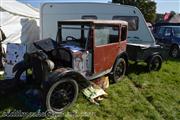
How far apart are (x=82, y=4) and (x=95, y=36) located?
15.6 ft

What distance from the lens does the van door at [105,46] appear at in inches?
268

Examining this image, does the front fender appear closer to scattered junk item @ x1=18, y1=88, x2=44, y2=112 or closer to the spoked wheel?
the spoked wheel

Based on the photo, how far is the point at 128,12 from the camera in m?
10.6

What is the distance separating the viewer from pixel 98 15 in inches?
432

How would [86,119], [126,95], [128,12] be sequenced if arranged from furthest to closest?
[128,12] < [126,95] < [86,119]

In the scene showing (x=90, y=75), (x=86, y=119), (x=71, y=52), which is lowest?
(x=86, y=119)

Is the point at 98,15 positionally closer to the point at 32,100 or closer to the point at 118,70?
the point at 118,70

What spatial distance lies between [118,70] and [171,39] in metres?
6.75

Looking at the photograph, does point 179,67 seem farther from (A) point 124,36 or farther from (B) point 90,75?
(B) point 90,75

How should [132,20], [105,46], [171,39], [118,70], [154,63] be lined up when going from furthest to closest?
[171,39] < [132,20] < [154,63] < [118,70] < [105,46]

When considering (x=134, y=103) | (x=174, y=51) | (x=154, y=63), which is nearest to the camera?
(x=134, y=103)

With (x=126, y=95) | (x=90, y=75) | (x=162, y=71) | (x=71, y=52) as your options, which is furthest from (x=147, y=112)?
(x=162, y=71)

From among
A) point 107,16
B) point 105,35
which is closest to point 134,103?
point 105,35

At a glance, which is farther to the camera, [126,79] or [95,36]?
[126,79]
